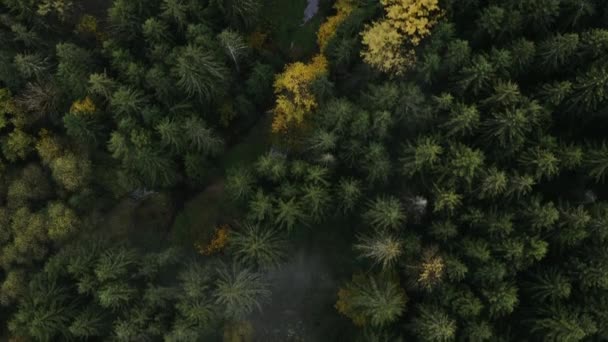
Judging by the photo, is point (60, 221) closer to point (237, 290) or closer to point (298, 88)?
point (237, 290)

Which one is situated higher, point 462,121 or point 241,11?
point 241,11

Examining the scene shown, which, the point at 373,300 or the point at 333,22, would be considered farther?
the point at 333,22

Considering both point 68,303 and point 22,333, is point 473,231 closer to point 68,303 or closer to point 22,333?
point 68,303

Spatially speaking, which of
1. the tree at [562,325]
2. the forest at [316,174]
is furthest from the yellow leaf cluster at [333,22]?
the tree at [562,325]

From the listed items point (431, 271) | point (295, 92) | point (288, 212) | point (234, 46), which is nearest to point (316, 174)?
point (288, 212)

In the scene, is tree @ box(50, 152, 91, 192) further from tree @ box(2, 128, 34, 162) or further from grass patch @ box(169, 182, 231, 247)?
grass patch @ box(169, 182, 231, 247)

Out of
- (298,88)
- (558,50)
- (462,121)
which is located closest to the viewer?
(558,50)

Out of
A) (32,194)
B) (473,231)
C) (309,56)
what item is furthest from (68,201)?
(473,231)
